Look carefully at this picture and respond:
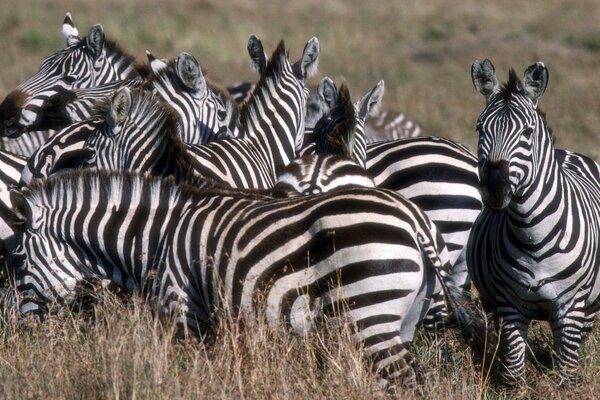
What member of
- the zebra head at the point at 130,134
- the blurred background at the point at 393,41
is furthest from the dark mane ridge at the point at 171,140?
the blurred background at the point at 393,41

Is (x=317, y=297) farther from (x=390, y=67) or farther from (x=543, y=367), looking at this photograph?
(x=390, y=67)

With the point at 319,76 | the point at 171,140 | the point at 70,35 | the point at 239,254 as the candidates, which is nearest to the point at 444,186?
the point at 171,140

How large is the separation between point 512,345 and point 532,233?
2.39 ft

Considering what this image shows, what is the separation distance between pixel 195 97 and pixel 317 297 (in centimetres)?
416

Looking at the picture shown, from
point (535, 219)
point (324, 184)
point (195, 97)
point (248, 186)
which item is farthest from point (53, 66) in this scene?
point (535, 219)

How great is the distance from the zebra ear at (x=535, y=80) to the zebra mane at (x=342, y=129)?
147cm

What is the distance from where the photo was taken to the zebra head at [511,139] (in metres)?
5.71

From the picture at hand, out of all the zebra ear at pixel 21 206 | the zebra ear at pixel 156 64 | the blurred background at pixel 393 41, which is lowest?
the zebra ear at pixel 21 206

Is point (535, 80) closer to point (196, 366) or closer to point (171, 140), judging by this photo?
point (171, 140)

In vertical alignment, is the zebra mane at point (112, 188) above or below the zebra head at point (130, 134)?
below

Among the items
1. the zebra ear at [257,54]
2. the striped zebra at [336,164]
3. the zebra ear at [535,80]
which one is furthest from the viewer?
the zebra ear at [257,54]

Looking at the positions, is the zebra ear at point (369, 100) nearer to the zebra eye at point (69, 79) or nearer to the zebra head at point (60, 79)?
the zebra head at point (60, 79)

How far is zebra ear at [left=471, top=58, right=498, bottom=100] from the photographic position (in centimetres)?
629

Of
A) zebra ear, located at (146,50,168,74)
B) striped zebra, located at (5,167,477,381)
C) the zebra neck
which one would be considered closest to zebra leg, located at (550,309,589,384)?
the zebra neck
